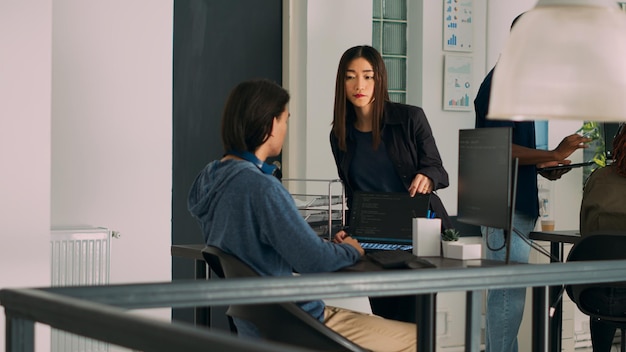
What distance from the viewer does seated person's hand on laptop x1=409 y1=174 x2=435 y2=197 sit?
3.49 metres

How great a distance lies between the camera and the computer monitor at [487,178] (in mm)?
2979

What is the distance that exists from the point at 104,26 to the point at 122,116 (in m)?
0.40

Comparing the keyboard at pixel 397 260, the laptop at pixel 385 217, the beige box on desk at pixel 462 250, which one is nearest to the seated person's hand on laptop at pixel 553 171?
the laptop at pixel 385 217

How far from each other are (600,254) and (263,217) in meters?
1.42

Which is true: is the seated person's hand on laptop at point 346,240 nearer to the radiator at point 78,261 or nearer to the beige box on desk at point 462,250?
the beige box on desk at point 462,250

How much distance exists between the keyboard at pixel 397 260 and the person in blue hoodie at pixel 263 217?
0.07m

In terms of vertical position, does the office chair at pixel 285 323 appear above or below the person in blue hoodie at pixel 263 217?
below

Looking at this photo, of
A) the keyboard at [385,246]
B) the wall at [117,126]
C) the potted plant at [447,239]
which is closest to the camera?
the potted plant at [447,239]

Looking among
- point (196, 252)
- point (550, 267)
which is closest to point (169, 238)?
point (196, 252)

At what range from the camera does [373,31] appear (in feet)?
17.7

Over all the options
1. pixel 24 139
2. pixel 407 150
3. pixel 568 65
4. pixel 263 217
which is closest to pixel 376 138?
pixel 407 150

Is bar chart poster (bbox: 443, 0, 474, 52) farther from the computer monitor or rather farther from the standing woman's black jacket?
the computer monitor

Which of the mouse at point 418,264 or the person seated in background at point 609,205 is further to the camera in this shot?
the person seated in background at point 609,205

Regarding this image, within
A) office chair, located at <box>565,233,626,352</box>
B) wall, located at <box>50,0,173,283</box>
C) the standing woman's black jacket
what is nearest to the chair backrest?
office chair, located at <box>565,233,626,352</box>
